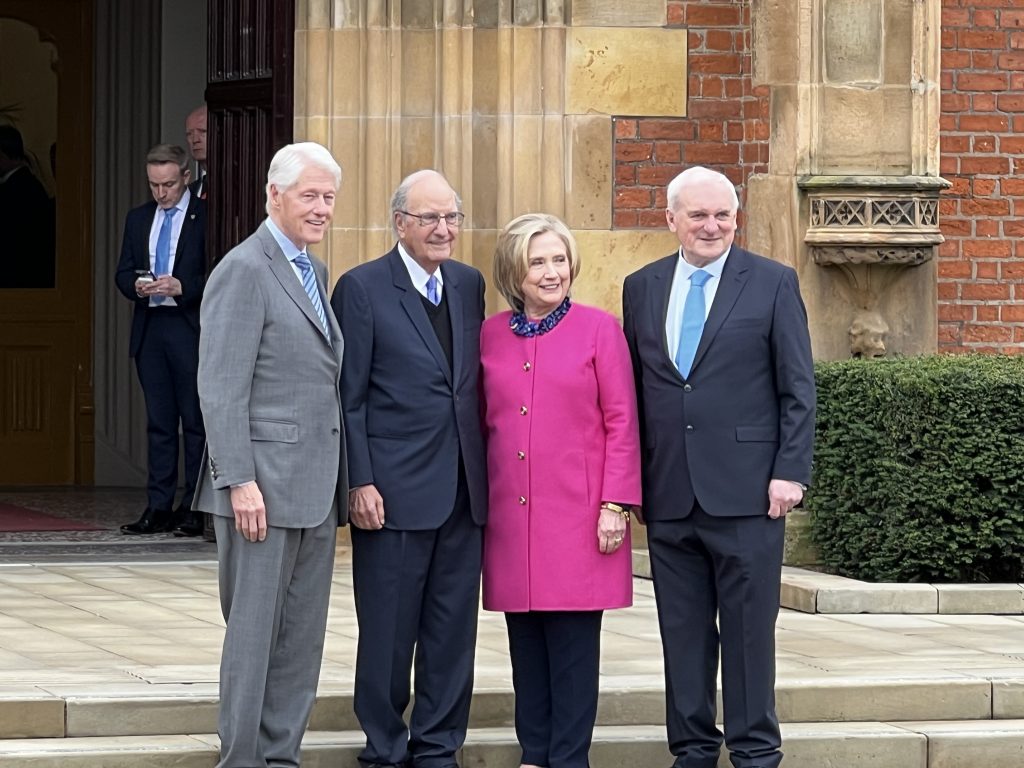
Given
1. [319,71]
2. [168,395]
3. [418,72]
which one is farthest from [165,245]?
Answer: [418,72]

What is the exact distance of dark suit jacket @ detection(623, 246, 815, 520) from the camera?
6270 mm

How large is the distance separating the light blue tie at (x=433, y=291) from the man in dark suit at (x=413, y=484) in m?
0.01

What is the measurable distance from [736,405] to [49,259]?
8519 millimetres

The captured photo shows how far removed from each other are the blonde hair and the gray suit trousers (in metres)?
0.82

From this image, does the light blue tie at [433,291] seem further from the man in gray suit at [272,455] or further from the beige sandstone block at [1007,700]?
the beige sandstone block at [1007,700]

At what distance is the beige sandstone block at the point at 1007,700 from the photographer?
718 cm

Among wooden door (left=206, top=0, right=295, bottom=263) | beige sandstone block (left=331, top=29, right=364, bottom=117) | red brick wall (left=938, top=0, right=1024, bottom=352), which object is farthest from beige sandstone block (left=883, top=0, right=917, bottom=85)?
wooden door (left=206, top=0, right=295, bottom=263)

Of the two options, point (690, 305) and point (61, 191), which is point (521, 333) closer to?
point (690, 305)

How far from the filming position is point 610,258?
10.1m

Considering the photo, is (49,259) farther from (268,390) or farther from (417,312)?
(268,390)

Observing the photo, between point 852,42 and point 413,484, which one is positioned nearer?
point 413,484

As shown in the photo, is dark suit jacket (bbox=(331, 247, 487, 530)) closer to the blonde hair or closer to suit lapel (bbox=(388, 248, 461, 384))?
suit lapel (bbox=(388, 248, 461, 384))

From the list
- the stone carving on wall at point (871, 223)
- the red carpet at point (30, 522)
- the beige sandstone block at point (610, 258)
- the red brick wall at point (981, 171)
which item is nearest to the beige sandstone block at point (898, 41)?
the stone carving on wall at point (871, 223)

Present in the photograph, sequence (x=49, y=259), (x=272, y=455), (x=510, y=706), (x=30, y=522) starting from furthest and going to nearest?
(x=49, y=259)
(x=30, y=522)
(x=510, y=706)
(x=272, y=455)
